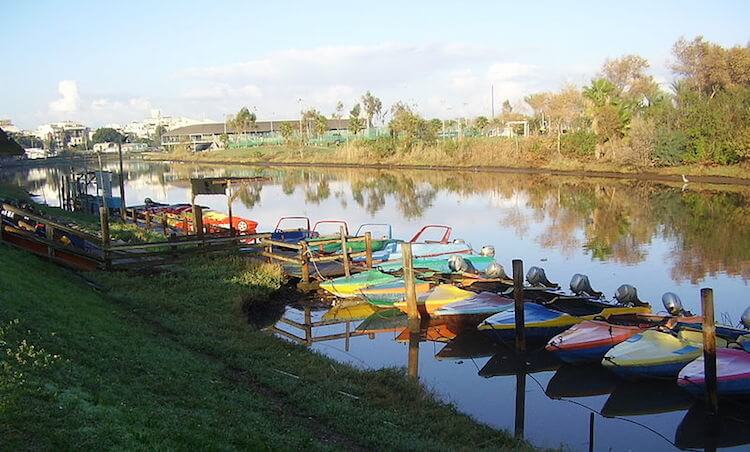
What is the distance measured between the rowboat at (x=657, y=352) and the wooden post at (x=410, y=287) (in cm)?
405

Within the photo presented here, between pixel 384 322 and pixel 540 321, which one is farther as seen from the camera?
pixel 384 322

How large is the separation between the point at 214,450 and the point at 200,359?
405cm

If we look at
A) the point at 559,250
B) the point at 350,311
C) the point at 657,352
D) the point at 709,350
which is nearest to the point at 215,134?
the point at 559,250

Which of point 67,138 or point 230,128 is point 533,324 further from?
point 67,138

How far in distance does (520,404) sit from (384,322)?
5.06 metres

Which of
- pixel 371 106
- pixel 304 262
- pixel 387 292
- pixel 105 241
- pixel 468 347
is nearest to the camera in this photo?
pixel 468 347

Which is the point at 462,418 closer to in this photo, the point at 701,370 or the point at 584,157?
the point at 701,370

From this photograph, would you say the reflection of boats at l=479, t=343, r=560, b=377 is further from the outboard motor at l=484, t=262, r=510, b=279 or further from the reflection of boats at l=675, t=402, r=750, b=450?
the outboard motor at l=484, t=262, r=510, b=279

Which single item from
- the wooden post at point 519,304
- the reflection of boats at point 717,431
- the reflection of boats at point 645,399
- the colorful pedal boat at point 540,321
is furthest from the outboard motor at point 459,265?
the reflection of boats at point 717,431

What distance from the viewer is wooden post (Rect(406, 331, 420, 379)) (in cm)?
1216

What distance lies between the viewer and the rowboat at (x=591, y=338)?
11.9 meters

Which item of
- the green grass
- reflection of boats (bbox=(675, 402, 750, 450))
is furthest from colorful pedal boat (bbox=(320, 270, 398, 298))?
reflection of boats (bbox=(675, 402, 750, 450))

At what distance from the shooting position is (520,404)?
10805 millimetres

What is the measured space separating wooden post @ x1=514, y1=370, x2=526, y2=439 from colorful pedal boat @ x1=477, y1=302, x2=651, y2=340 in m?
1.06
